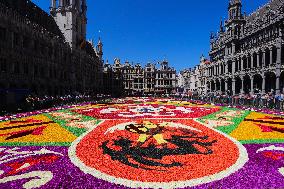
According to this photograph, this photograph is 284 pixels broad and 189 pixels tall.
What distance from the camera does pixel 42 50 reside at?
39.1m

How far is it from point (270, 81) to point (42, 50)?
42248mm

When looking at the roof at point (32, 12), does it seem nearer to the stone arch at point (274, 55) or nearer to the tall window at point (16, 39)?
the tall window at point (16, 39)

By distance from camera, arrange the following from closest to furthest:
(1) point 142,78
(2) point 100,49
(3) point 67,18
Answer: (3) point 67,18
(2) point 100,49
(1) point 142,78

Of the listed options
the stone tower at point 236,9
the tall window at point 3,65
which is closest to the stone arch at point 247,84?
the stone tower at point 236,9

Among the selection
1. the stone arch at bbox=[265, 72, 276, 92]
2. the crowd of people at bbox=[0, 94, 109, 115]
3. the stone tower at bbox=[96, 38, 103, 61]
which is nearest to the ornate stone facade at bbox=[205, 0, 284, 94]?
the stone arch at bbox=[265, 72, 276, 92]

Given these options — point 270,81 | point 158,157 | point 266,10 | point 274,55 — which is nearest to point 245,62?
point 270,81

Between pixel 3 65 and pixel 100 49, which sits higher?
pixel 100 49

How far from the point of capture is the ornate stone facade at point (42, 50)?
3031cm

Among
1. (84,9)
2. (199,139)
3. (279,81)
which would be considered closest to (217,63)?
(279,81)

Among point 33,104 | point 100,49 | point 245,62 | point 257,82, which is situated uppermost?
point 100,49

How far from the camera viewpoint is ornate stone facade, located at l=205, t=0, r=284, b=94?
40969 millimetres

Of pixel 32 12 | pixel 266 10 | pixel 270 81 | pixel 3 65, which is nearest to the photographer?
pixel 3 65

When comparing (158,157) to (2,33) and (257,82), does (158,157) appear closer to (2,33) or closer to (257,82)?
(2,33)

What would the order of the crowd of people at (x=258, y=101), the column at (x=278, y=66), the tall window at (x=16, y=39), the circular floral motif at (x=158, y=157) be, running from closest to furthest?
the circular floral motif at (x=158, y=157)
the crowd of people at (x=258, y=101)
the tall window at (x=16, y=39)
the column at (x=278, y=66)
